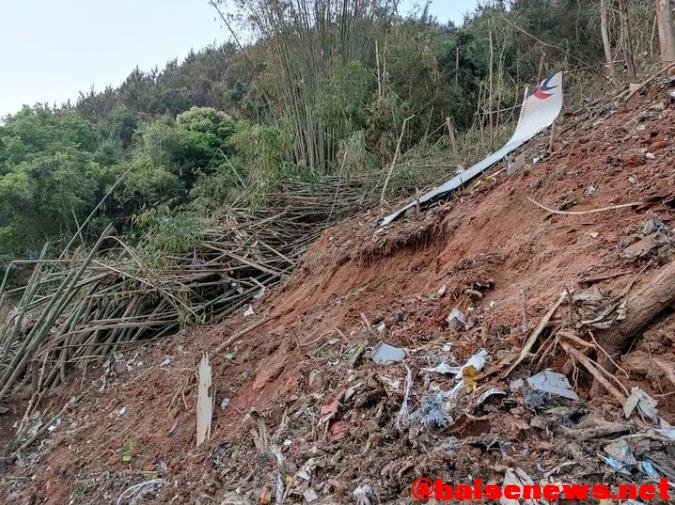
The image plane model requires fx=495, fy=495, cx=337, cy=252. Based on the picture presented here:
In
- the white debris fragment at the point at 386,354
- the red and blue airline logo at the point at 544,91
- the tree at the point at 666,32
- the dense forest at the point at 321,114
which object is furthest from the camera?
the dense forest at the point at 321,114

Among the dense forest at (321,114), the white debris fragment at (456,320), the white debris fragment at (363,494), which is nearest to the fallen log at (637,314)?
the white debris fragment at (456,320)

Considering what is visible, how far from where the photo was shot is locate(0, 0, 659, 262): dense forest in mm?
5629

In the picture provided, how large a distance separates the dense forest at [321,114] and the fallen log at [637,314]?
2.85 m

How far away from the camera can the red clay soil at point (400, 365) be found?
1421 millimetres

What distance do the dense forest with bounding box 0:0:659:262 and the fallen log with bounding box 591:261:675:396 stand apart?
285 centimetres

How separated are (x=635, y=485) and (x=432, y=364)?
79 cm

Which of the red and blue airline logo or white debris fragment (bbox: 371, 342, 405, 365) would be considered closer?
white debris fragment (bbox: 371, 342, 405, 365)

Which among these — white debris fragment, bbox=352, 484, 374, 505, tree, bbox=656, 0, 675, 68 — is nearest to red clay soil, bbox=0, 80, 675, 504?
white debris fragment, bbox=352, 484, 374, 505

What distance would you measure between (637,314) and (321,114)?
5.46 m

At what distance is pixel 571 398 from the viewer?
57.6 inches

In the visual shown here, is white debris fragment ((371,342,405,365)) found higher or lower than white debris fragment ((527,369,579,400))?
lower

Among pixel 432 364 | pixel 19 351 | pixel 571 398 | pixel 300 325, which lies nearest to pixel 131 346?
pixel 19 351

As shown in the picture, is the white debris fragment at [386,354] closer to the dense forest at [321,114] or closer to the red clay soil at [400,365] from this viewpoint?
the red clay soil at [400,365]

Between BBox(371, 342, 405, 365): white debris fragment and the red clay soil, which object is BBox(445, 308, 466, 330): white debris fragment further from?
BBox(371, 342, 405, 365): white debris fragment
